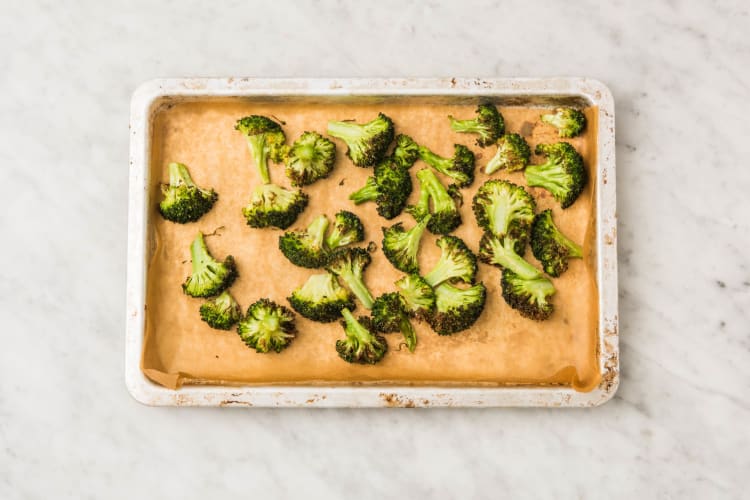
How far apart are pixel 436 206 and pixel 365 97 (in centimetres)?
48

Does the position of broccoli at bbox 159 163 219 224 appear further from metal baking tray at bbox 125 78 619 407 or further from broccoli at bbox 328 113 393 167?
broccoli at bbox 328 113 393 167

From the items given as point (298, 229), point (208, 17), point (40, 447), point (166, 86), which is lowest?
point (40, 447)

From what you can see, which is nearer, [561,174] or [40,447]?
[561,174]

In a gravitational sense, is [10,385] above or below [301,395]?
below

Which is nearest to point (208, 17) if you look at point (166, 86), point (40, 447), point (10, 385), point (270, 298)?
point (166, 86)

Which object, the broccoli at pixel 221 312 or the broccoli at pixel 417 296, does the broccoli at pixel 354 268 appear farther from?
the broccoli at pixel 221 312

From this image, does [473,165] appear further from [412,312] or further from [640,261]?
[640,261]

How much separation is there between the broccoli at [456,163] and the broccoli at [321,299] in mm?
565

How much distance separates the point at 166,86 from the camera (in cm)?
259

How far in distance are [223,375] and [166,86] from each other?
109cm

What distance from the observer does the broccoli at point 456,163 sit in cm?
259

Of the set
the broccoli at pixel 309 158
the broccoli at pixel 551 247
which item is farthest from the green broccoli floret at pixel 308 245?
the broccoli at pixel 551 247

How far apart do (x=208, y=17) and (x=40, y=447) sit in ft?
5.98

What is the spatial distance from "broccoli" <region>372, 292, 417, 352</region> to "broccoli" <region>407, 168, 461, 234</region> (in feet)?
0.98
